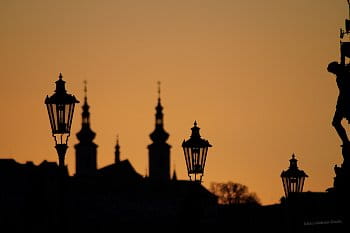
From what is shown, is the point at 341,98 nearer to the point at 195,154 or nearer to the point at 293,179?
the point at 195,154

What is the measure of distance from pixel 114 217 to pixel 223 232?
55.7m

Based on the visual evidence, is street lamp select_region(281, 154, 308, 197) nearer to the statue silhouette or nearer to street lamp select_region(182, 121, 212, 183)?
street lamp select_region(182, 121, 212, 183)

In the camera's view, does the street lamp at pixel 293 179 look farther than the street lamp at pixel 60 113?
Yes

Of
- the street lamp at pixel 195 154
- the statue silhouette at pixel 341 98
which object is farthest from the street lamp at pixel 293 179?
the statue silhouette at pixel 341 98

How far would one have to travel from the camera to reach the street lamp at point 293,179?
165 ft

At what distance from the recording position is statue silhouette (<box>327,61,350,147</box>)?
34844mm

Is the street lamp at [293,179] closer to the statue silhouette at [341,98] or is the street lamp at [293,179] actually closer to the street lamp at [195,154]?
the street lamp at [195,154]

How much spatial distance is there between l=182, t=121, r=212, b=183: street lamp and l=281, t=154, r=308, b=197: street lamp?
596 cm

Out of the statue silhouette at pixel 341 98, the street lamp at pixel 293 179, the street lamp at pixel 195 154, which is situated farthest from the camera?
the street lamp at pixel 293 179

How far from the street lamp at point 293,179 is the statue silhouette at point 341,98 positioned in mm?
15231

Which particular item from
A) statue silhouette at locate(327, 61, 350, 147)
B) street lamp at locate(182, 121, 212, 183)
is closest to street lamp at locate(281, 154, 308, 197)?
street lamp at locate(182, 121, 212, 183)

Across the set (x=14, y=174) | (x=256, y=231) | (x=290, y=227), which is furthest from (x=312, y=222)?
(x=14, y=174)

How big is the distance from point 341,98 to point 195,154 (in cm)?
957

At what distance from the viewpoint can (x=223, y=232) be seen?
347 ft
